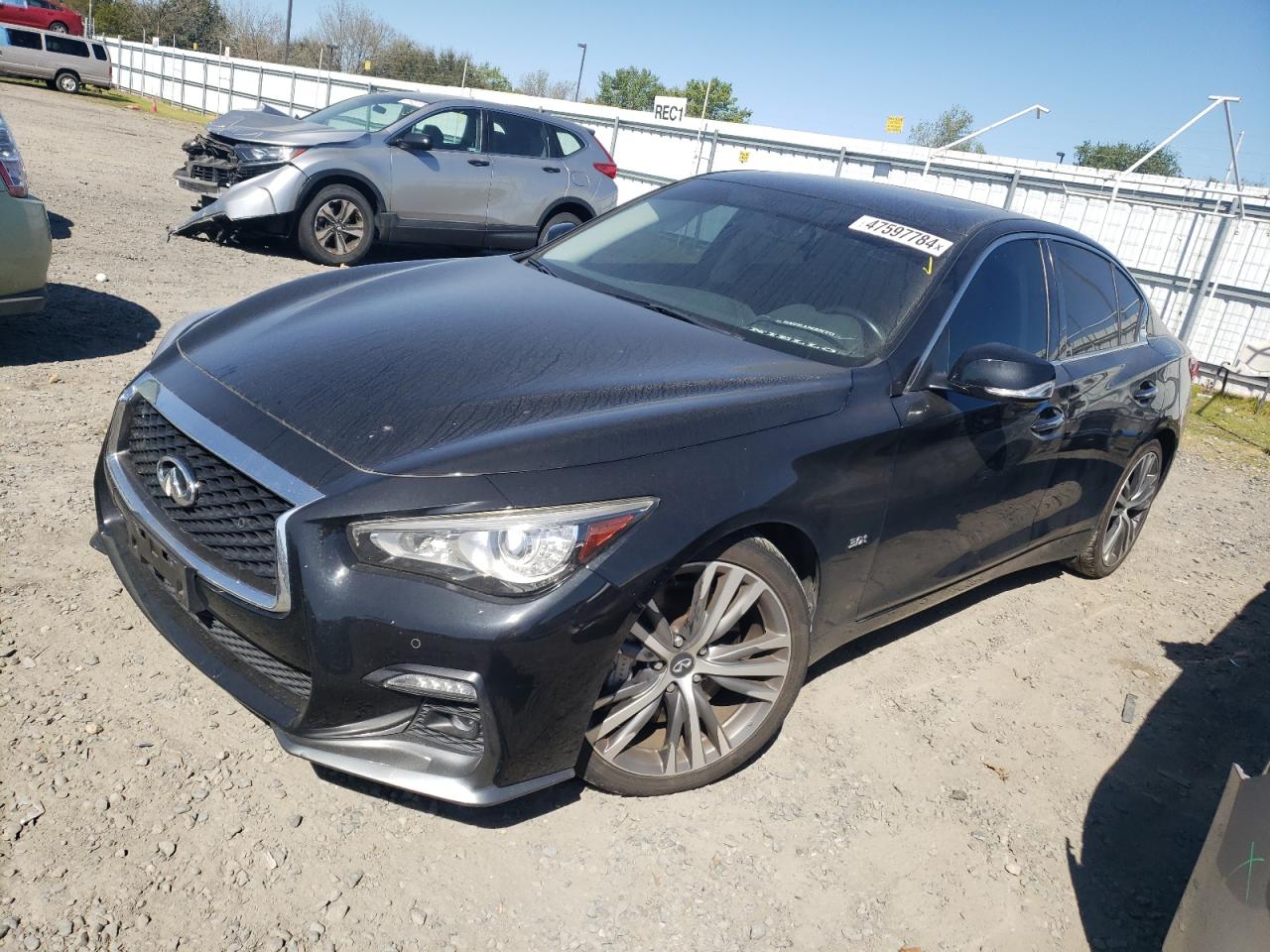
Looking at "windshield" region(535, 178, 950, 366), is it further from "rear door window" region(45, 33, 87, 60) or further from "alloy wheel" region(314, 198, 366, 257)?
"rear door window" region(45, 33, 87, 60)

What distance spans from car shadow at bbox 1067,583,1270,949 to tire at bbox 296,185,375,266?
26.9 feet

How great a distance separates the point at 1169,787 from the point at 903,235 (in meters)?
2.18

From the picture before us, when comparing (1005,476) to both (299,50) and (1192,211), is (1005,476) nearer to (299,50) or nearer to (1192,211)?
(1192,211)

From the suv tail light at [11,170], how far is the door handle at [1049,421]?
5.10m

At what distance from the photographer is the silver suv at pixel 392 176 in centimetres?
975

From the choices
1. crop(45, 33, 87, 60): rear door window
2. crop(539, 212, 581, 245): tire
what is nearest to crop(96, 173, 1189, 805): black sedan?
crop(539, 212, 581, 245): tire

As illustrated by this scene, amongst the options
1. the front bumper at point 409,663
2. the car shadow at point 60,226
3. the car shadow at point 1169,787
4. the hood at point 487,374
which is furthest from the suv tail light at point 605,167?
the front bumper at point 409,663

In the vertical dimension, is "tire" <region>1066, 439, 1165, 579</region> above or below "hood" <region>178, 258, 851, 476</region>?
below

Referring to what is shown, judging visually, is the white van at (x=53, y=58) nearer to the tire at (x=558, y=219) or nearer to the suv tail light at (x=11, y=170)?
the tire at (x=558, y=219)

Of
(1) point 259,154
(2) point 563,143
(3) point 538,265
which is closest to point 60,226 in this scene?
(1) point 259,154

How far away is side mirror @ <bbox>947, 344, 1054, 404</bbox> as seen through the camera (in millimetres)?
3314

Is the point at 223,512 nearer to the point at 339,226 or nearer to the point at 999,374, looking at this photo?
the point at 999,374

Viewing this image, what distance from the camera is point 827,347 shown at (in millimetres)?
3439

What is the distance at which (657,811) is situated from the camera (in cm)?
297
